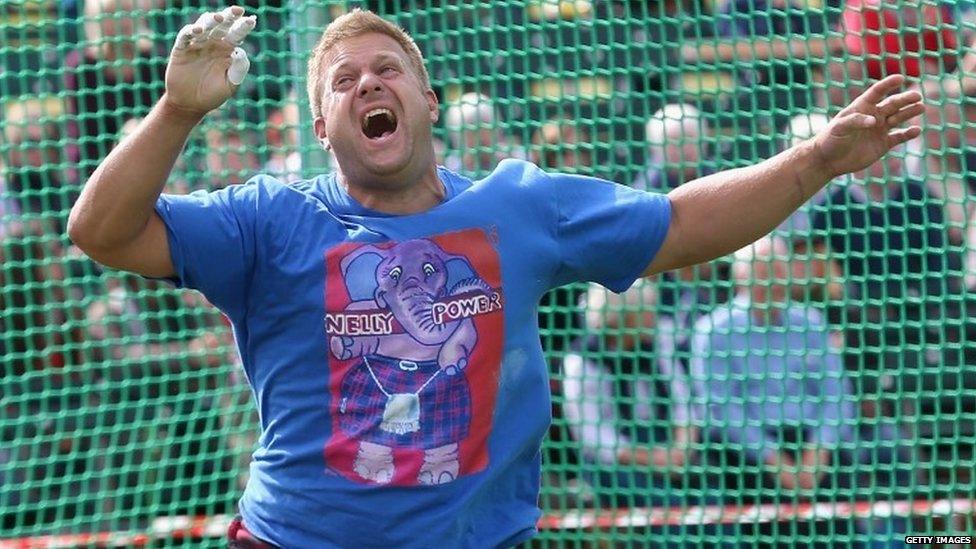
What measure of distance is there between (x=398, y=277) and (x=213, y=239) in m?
0.32

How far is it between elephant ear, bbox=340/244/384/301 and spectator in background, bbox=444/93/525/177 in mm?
2022

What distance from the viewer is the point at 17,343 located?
471 centimetres

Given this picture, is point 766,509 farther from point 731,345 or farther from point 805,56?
point 805,56

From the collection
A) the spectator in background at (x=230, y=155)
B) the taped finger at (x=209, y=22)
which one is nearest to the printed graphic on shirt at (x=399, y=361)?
the taped finger at (x=209, y=22)

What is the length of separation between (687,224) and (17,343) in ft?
8.65

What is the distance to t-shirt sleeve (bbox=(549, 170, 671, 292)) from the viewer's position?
2801mm

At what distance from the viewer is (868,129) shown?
9.05ft

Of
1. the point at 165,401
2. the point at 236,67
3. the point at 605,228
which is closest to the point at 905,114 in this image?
the point at 605,228

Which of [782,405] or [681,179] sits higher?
[681,179]

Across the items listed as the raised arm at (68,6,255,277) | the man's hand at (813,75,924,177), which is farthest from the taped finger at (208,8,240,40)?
the man's hand at (813,75,924,177)

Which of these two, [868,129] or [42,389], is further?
[42,389]

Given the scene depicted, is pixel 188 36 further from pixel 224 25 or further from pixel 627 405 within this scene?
pixel 627 405

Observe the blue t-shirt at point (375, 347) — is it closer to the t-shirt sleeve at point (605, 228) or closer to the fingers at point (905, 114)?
the t-shirt sleeve at point (605, 228)

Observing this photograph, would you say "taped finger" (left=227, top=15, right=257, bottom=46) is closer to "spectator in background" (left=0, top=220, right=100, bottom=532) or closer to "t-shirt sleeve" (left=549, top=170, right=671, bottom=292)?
"t-shirt sleeve" (left=549, top=170, right=671, bottom=292)
